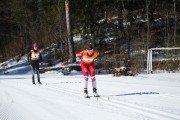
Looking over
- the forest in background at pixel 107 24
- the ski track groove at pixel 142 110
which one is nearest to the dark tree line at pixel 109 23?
the forest in background at pixel 107 24

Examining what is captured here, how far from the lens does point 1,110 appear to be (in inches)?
299

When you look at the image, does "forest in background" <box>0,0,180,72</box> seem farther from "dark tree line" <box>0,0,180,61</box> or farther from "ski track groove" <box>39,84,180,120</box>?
"ski track groove" <box>39,84,180,120</box>

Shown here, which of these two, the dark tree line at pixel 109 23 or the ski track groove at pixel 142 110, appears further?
the dark tree line at pixel 109 23

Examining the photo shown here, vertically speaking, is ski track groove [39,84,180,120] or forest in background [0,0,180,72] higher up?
forest in background [0,0,180,72]

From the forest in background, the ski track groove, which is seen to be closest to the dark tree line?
the forest in background

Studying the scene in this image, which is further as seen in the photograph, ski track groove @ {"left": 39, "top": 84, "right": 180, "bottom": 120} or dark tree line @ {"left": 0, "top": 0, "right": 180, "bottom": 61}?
dark tree line @ {"left": 0, "top": 0, "right": 180, "bottom": 61}

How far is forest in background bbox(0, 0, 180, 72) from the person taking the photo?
3012 cm

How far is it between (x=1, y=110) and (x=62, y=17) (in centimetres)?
2596

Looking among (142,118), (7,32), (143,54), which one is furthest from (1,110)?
(7,32)

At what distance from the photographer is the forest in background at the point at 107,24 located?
30125 millimetres

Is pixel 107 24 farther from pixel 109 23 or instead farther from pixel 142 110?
pixel 142 110

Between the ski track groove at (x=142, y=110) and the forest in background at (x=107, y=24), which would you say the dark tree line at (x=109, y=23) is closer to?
the forest in background at (x=107, y=24)

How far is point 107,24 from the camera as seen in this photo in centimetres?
3444

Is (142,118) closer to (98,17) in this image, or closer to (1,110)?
(1,110)
